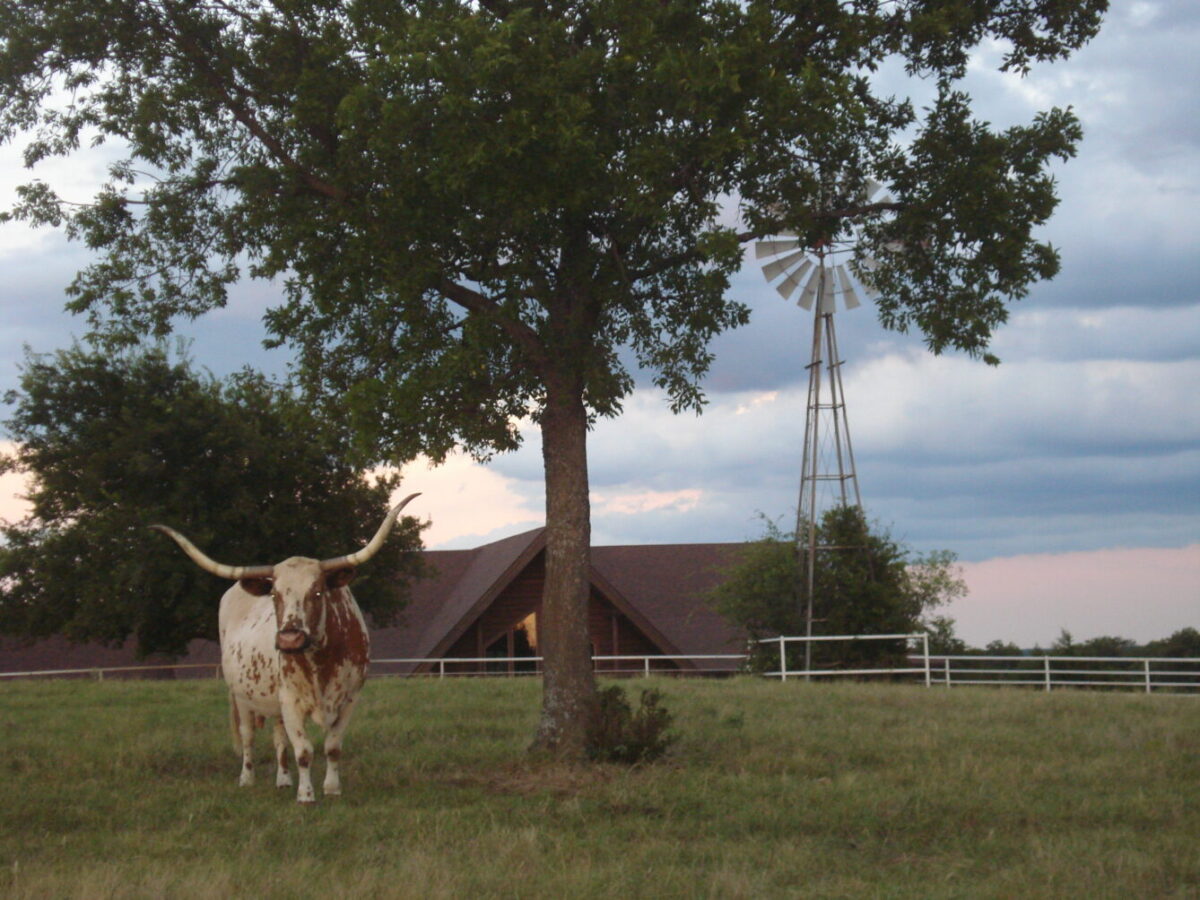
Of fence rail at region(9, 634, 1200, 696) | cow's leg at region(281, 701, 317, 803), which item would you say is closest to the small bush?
cow's leg at region(281, 701, 317, 803)

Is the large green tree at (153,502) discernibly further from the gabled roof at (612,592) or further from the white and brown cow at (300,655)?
the white and brown cow at (300,655)

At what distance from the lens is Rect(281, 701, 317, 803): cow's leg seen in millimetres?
11633

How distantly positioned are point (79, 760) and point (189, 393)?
21.9m

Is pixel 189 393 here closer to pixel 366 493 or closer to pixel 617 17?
pixel 366 493

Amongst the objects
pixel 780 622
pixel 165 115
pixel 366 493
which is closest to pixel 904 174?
pixel 165 115

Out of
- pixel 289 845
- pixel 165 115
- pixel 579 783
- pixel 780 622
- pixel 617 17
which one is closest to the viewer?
pixel 289 845

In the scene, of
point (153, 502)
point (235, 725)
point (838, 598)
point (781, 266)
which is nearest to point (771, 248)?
point (781, 266)

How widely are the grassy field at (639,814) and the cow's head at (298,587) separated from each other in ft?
5.23

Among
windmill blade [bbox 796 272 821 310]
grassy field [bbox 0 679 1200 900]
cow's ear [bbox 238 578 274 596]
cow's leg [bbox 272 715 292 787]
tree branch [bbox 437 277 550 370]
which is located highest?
windmill blade [bbox 796 272 821 310]

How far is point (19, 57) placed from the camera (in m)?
15.6

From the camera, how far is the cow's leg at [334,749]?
474 inches

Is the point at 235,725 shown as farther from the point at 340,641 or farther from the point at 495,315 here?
the point at 495,315

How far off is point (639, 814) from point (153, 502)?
84.4ft

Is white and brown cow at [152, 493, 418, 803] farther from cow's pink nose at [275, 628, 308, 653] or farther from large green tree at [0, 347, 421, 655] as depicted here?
large green tree at [0, 347, 421, 655]
